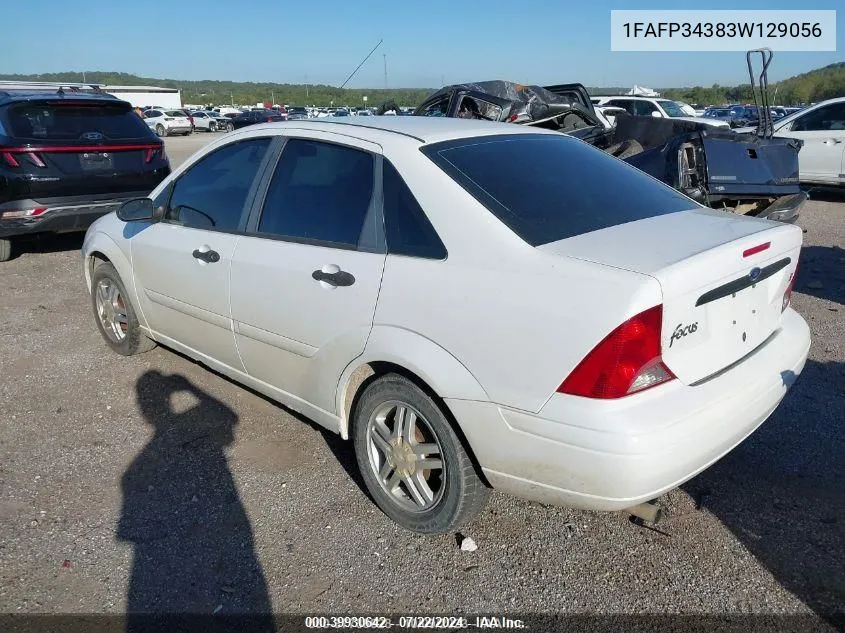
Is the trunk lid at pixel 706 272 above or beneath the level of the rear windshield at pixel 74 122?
beneath

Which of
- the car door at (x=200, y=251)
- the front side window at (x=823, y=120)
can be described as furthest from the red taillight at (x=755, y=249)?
the front side window at (x=823, y=120)

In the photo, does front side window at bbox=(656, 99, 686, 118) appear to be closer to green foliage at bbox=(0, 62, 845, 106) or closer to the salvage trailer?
the salvage trailer

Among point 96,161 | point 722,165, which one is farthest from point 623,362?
point 96,161

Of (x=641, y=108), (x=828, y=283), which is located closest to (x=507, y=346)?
(x=828, y=283)

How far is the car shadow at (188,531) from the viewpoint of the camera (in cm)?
258

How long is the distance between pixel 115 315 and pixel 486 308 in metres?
3.46

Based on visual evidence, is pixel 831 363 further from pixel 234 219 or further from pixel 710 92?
pixel 710 92

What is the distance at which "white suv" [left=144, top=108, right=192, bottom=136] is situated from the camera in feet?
138

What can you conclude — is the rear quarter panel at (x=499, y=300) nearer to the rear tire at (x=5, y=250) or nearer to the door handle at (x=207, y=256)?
the door handle at (x=207, y=256)

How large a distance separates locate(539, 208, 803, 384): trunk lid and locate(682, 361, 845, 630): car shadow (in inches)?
17.0

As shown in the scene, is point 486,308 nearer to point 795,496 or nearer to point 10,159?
point 795,496

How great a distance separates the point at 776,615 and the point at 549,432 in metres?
1.08

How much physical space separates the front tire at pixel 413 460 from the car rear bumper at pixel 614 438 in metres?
0.14

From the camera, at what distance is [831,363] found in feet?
15.2
